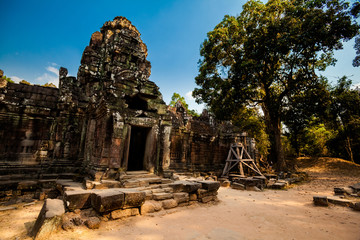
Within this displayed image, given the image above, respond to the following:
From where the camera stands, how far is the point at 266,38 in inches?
478

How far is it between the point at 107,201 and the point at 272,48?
1355 cm

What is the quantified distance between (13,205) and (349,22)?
1781 cm

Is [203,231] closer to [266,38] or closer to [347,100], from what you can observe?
[266,38]

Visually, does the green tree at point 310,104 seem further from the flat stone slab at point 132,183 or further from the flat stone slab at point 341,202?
the flat stone slab at point 132,183

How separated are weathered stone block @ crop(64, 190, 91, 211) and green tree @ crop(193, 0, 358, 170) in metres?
12.0

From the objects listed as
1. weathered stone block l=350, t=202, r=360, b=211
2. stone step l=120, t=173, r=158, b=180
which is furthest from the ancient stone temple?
weathered stone block l=350, t=202, r=360, b=211

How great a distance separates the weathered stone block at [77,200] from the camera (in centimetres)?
340

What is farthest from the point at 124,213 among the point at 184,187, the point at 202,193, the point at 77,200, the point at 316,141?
the point at 316,141

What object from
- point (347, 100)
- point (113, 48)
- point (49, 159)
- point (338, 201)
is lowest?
point (338, 201)

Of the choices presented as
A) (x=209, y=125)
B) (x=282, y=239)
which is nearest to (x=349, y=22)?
(x=209, y=125)

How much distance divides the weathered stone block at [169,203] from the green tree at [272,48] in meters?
10.7

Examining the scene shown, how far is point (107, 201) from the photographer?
3.38 m

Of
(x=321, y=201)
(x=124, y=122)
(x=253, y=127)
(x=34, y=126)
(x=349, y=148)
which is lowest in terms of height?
Result: (x=321, y=201)

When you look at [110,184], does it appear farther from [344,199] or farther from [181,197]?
[344,199]
